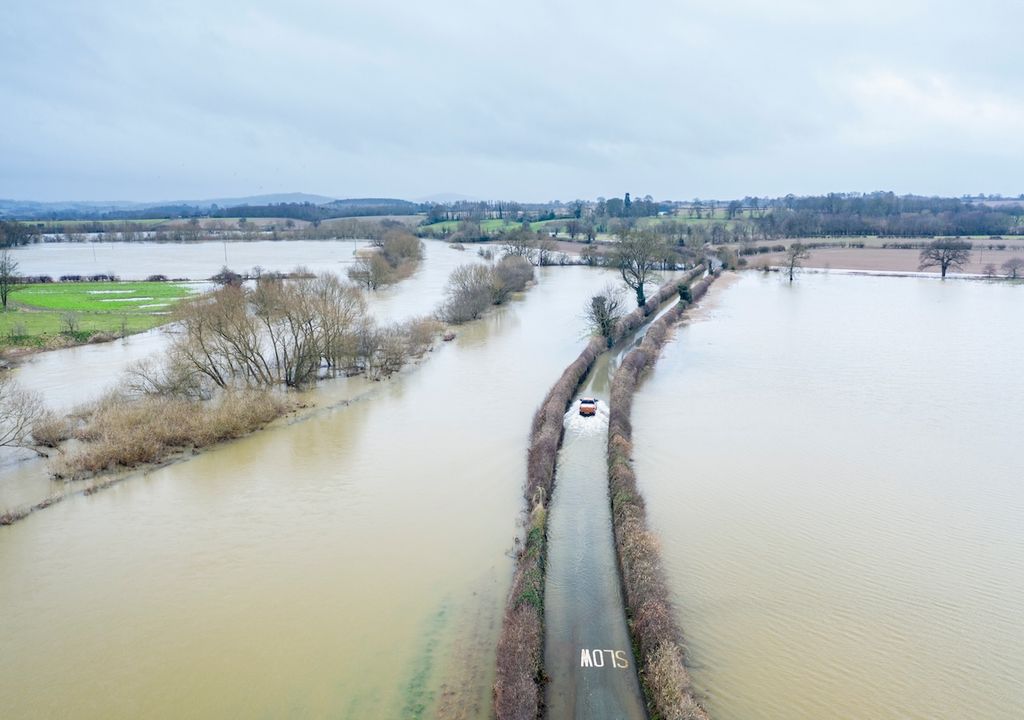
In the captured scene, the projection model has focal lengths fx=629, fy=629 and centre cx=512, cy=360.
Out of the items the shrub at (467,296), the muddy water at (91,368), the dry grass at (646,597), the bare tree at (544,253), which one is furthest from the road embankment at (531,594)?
the bare tree at (544,253)

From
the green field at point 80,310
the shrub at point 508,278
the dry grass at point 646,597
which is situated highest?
the shrub at point 508,278

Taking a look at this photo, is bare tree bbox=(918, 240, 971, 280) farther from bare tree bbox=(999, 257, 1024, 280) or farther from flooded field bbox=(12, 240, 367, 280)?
flooded field bbox=(12, 240, 367, 280)

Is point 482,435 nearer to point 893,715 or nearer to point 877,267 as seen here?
point 893,715

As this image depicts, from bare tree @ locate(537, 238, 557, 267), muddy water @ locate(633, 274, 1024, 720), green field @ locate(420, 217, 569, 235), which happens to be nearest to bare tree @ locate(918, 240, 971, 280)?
muddy water @ locate(633, 274, 1024, 720)

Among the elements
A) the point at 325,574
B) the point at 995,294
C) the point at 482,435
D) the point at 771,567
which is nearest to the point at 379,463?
the point at 482,435

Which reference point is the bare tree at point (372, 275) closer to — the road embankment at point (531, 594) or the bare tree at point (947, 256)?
the road embankment at point (531, 594)

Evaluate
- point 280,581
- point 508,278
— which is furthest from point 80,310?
point 280,581

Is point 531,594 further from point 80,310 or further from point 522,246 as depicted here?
point 522,246
